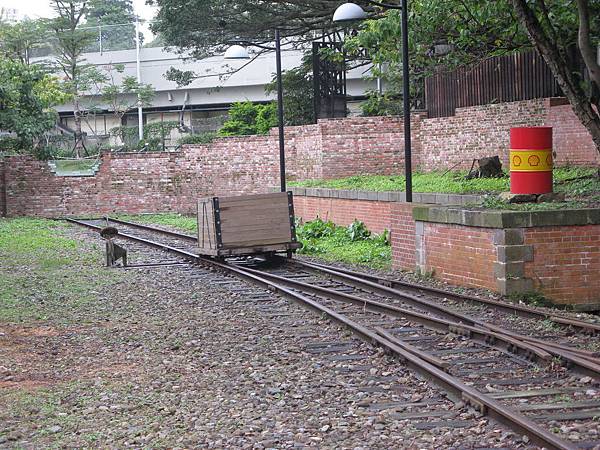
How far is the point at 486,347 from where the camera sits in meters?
9.20

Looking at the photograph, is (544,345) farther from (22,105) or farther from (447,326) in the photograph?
(22,105)

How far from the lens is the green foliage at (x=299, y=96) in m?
37.0

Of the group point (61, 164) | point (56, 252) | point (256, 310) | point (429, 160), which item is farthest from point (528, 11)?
point (61, 164)

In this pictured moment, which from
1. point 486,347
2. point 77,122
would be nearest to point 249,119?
point 77,122

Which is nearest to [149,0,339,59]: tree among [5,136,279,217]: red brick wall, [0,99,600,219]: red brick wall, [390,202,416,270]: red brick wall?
[0,99,600,219]: red brick wall

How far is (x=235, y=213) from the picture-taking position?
17.3m

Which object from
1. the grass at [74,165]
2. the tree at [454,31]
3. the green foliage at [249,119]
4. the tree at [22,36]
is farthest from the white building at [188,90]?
the tree at [454,31]

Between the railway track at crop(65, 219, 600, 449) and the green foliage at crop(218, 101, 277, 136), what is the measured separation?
90.2 ft

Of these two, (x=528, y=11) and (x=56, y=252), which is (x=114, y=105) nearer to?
(x=56, y=252)

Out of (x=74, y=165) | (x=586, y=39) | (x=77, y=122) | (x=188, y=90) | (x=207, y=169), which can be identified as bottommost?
(x=207, y=169)

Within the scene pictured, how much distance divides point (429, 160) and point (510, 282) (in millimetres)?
14975

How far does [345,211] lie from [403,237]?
759 centimetres

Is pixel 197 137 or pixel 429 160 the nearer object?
pixel 429 160

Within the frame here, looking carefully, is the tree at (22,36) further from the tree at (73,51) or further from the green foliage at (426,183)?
the green foliage at (426,183)
